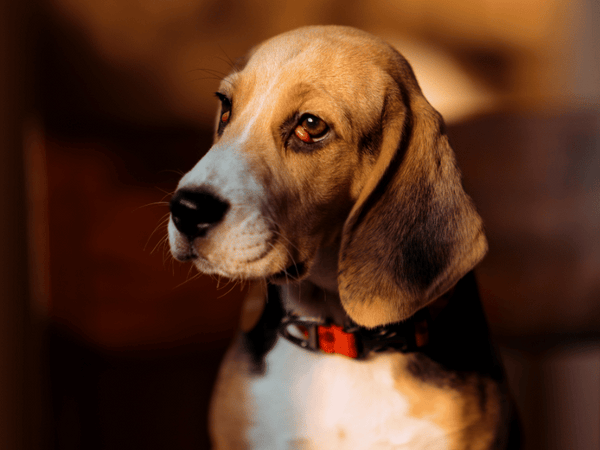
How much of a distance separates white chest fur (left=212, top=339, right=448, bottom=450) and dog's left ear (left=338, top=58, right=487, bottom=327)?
237 millimetres

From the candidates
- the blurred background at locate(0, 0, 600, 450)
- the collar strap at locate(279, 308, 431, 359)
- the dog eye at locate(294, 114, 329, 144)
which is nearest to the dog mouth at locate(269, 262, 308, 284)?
the collar strap at locate(279, 308, 431, 359)

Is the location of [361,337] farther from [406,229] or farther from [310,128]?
[310,128]

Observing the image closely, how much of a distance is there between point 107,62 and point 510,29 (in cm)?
165

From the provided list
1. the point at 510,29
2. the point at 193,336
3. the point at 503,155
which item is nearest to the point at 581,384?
the point at 503,155

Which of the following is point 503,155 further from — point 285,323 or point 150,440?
point 150,440

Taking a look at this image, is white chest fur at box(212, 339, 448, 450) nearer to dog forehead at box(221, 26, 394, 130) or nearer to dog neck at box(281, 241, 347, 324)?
dog neck at box(281, 241, 347, 324)

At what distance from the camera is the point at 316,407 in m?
1.45

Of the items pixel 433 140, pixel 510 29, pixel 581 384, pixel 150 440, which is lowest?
pixel 150 440

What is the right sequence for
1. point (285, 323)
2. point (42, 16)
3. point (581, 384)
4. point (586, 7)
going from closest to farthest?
Answer: point (285, 323), point (42, 16), point (586, 7), point (581, 384)

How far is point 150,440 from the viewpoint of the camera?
2.34m

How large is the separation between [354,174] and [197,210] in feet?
1.32

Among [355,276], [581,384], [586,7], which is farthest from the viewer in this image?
[581,384]

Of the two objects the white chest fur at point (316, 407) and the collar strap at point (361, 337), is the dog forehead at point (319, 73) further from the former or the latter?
the white chest fur at point (316, 407)

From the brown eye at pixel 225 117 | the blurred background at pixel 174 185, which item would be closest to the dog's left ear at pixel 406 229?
the brown eye at pixel 225 117
